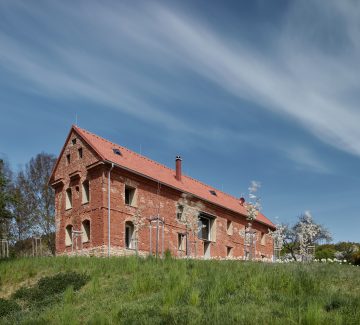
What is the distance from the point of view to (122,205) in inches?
1237

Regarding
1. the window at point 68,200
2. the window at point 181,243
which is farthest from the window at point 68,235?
the window at point 181,243

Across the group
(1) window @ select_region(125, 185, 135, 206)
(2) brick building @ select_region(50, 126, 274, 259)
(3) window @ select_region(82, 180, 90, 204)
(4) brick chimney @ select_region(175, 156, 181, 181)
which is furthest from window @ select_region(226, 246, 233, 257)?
(3) window @ select_region(82, 180, 90, 204)

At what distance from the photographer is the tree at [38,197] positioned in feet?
144

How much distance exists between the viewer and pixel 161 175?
36.1 meters

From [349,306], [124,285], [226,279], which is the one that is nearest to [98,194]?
[124,285]

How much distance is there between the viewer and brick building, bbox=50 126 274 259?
30.6 metres

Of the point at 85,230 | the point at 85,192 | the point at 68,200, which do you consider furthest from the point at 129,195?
the point at 68,200

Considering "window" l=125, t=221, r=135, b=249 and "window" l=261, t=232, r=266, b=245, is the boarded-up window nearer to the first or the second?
"window" l=125, t=221, r=135, b=249

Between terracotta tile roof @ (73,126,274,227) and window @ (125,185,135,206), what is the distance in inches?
52.4

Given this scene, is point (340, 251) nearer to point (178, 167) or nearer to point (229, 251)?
point (229, 251)

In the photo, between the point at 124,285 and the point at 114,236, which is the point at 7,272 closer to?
the point at 124,285

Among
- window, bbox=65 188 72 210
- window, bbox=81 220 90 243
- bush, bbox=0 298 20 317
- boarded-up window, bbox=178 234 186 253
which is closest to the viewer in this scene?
bush, bbox=0 298 20 317

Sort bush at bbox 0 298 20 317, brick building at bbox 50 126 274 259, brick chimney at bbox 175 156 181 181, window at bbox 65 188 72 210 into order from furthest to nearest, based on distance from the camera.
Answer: brick chimney at bbox 175 156 181 181 → window at bbox 65 188 72 210 → brick building at bbox 50 126 274 259 → bush at bbox 0 298 20 317

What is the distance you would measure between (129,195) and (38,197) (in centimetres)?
1522
